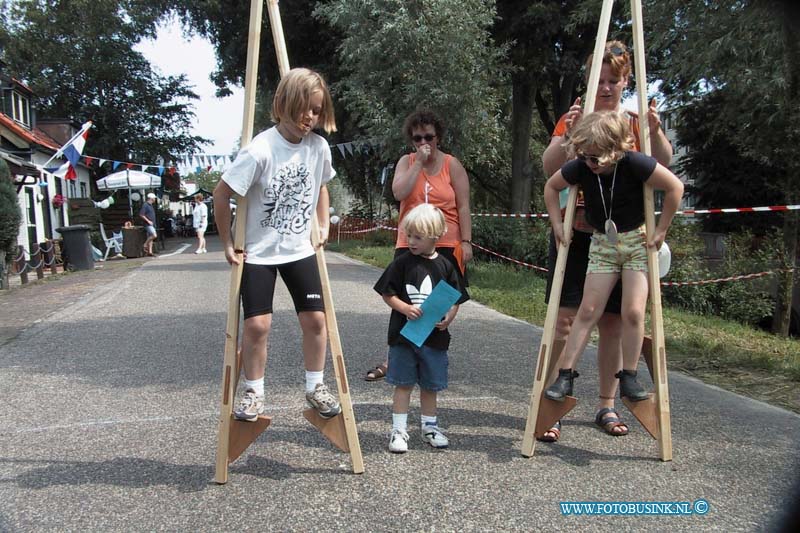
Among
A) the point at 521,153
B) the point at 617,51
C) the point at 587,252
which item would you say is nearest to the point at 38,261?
the point at 521,153

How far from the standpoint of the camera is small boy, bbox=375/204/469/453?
12.0 ft

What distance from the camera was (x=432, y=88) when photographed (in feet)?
42.5

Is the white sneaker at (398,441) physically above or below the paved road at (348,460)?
above

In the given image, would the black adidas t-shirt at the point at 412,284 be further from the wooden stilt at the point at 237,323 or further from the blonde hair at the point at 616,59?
the blonde hair at the point at 616,59

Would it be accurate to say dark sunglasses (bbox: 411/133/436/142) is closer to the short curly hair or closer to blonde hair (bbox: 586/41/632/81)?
the short curly hair

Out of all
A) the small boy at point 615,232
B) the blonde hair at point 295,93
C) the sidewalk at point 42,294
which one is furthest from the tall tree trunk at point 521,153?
the blonde hair at point 295,93

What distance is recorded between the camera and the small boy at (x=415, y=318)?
3666mm

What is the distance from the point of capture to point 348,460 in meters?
3.43

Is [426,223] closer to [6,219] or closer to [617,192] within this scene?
[617,192]

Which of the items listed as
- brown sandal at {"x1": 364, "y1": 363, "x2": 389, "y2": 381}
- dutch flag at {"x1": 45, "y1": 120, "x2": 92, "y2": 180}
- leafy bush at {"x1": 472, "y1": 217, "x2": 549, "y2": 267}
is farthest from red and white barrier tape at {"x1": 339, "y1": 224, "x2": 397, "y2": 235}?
brown sandal at {"x1": 364, "y1": 363, "x2": 389, "y2": 381}

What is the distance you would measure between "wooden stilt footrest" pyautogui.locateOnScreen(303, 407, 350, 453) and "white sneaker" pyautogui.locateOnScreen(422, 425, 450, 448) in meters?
0.47

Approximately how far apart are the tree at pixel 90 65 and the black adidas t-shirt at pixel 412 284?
35688mm

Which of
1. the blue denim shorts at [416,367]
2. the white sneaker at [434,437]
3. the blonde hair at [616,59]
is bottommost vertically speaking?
the white sneaker at [434,437]

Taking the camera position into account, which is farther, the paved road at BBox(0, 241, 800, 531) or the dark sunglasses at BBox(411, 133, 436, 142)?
the dark sunglasses at BBox(411, 133, 436, 142)
